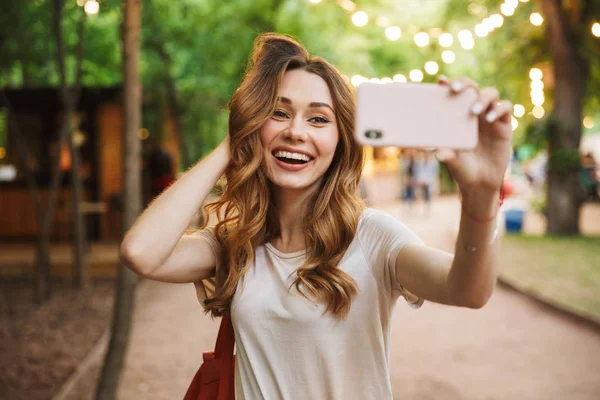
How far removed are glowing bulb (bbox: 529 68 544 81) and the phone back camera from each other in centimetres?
1694

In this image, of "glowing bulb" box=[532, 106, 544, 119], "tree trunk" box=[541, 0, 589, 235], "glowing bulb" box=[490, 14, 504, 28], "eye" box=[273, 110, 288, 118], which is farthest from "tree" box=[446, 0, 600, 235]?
"eye" box=[273, 110, 288, 118]

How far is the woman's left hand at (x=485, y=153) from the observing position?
4.24ft

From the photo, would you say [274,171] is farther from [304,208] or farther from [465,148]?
[465,148]

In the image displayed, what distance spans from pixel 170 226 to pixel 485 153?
0.98m

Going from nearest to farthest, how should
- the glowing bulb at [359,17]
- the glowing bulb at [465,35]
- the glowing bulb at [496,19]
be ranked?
the glowing bulb at [359,17] → the glowing bulb at [465,35] → the glowing bulb at [496,19]

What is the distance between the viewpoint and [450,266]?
62.1 inches

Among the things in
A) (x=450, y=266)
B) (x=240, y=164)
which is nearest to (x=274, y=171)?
(x=240, y=164)

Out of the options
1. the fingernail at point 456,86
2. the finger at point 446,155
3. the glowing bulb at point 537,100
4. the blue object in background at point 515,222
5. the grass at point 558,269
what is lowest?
the blue object in background at point 515,222

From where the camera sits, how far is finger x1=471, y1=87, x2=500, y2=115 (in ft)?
4.21

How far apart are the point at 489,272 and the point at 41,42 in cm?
1166

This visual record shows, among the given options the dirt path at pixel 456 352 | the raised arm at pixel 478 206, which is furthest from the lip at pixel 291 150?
the dirt path at pixel 456 352

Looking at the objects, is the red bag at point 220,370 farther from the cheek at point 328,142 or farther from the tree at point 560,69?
the tree at point 560,69

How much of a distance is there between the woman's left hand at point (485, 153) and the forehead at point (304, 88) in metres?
0.70

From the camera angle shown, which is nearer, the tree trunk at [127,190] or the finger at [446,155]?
the finger at [446,155]
